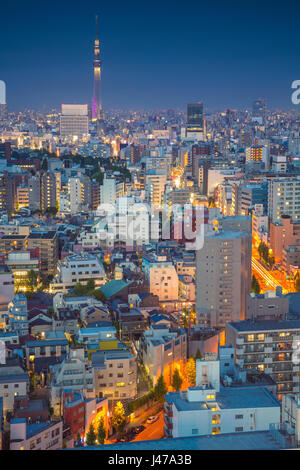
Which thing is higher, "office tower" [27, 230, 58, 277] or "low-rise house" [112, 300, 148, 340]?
"office tower" [27, 230, 58, 277]

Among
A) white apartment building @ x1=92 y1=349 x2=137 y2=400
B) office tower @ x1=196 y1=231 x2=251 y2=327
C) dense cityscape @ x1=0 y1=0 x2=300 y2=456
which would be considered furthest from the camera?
office tower @ x1=196 y1=231 x2=251 y2=327

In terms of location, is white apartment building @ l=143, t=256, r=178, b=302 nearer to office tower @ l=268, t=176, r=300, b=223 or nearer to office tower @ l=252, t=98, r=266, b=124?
office tower @ l=268, t=176, r=300, b=223

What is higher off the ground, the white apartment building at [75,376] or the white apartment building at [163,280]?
the white apartment building at [163,280]

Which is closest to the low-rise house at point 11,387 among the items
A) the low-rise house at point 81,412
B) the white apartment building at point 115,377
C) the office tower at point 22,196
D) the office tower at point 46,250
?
the low-rise house at point 81,412

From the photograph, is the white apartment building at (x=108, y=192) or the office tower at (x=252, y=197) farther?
the white apartment building at (x=108, y=192)

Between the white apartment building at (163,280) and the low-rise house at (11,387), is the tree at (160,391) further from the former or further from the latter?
the white apartment building at (163,280)

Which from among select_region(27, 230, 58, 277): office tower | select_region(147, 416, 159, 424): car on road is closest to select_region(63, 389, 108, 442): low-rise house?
select_region(147, 416, 159, 424): car on road

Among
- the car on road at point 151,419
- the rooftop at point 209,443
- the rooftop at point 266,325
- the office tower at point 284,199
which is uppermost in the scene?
the office tower at point 284,199

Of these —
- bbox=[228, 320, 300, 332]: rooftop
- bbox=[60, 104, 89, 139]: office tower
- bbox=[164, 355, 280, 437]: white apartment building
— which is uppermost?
bbox=[60, 104, 89, 139]: office tower
